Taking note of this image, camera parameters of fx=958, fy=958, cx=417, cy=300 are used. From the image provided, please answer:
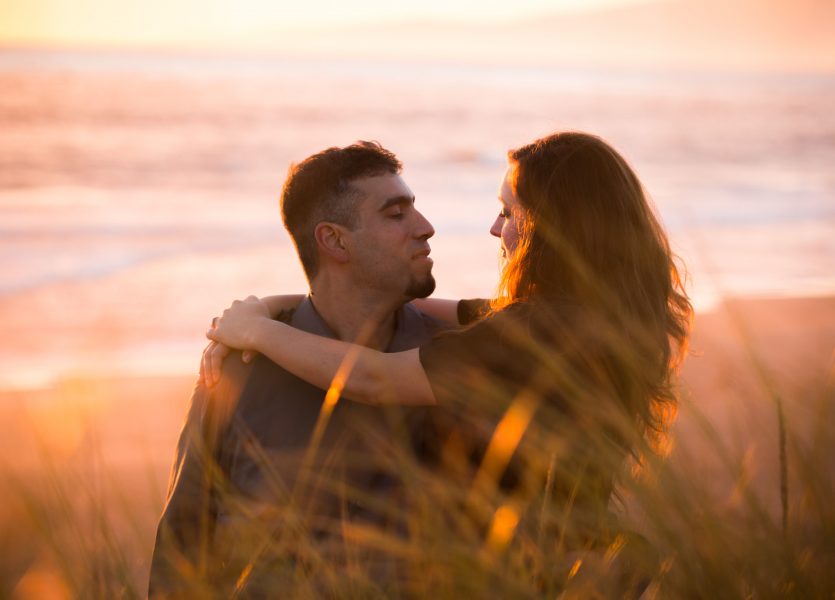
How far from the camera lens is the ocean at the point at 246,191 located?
9875 mm

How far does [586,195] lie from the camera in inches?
130

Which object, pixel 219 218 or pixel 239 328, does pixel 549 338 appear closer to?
pixel 239 328

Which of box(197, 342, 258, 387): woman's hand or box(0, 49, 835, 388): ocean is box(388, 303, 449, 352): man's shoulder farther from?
box(0, 49, 835, 388): ocean

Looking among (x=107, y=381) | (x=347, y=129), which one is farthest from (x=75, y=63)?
(x=107, y=381)

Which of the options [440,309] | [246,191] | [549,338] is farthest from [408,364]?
[246,191]

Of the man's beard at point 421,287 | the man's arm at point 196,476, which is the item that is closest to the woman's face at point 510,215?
the man's beard at point 421,287

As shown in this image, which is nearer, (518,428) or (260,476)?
Result: (518,428)

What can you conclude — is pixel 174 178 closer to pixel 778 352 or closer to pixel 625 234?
pixel 778 352

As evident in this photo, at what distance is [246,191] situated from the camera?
20.7m

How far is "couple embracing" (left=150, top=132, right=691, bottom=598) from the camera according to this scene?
275cm

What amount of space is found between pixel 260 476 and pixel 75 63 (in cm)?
7234

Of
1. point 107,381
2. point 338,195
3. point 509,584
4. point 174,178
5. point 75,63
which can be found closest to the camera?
point 509,584

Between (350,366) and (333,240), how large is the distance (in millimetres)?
866

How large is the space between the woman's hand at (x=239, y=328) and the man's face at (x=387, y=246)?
1.51ft
